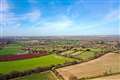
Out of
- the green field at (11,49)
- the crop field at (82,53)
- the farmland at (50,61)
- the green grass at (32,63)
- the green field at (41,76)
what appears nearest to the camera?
the green field at (11,49)

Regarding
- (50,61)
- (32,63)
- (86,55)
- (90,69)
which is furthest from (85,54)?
(32,63)

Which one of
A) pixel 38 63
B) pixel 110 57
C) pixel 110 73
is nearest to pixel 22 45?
pixel 38 63

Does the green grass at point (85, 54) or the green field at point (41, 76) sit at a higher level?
the green grass at point (85, 54)

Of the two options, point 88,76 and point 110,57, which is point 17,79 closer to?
point 88,76

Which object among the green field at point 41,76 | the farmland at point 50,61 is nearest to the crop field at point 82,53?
the farmland at point 50,61

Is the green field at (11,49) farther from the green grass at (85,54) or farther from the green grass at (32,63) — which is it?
the green grass at (85,54)

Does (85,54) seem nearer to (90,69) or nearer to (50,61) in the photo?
(90,69)
